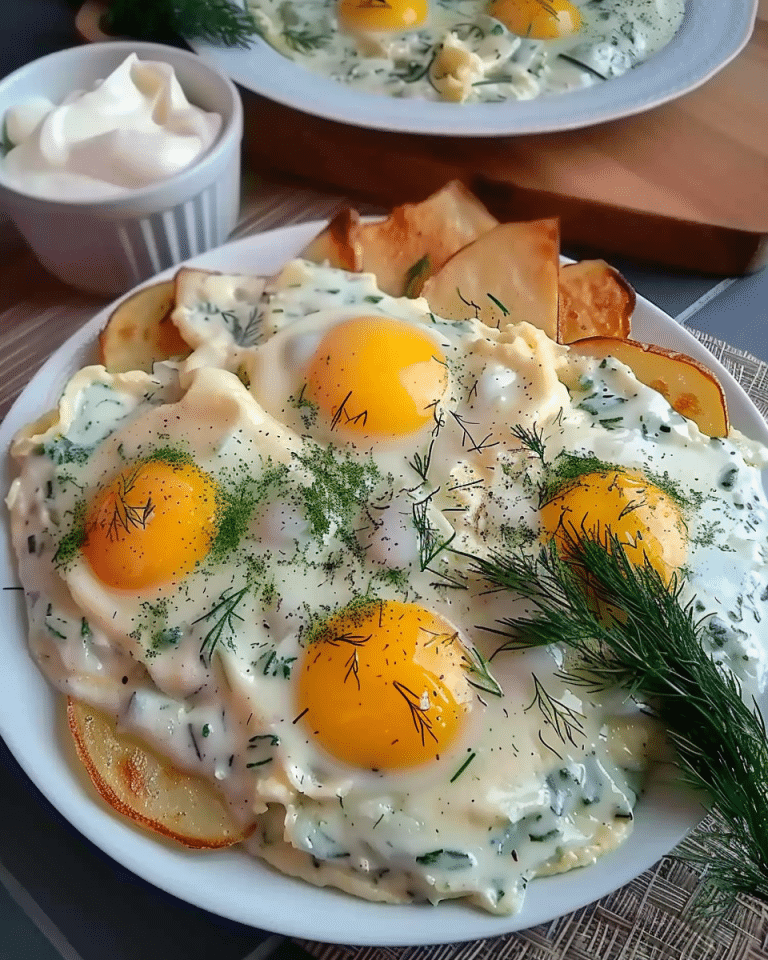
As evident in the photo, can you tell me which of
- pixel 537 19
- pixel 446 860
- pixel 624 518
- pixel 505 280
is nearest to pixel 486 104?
pixel 537 19

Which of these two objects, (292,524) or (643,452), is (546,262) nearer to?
(643,452)

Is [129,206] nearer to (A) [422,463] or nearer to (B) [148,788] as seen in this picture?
(A) [422,463]

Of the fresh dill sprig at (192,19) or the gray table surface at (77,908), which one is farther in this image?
the fresh dill sprig at (192,19)

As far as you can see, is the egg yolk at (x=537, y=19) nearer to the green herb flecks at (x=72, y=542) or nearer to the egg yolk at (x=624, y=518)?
the egg yolk at (x=624, y=518)

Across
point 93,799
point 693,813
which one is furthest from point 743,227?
point 93,799

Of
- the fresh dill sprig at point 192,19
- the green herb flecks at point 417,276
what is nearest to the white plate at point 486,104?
the fresh dill sprig at point 192,19

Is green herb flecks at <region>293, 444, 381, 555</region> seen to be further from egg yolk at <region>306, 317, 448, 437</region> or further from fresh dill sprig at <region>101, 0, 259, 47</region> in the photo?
fresh dill sprig at <region>101, 0, 259, 47</region>
